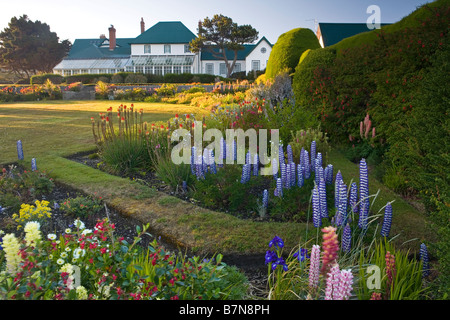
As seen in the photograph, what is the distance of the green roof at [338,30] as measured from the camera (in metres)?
31.4

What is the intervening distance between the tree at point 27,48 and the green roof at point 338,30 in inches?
1441

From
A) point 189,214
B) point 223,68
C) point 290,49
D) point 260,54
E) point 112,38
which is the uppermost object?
point 112,38

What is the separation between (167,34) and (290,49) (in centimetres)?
3431

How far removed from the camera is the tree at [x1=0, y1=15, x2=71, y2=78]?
49969 millimetres

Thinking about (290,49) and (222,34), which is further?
(222,34)

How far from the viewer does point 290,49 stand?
13344mm

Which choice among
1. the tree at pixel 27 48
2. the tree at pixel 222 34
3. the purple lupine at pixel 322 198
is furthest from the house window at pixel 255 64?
the purple lupine at pixel 322 198

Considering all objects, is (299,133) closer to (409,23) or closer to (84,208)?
(409,23)

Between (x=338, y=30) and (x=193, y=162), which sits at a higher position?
(x=338, y=30)

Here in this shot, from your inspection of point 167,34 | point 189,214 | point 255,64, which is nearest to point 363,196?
point 189,214

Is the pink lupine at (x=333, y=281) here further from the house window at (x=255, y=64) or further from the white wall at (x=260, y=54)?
the white wall at (x=260, y=54)

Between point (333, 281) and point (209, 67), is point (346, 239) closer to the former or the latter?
point (333, 281)

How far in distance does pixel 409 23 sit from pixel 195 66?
3824cm

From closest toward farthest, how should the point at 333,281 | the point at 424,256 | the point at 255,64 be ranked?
the point at 333,281
the point at 424,256
the point at 255,64
